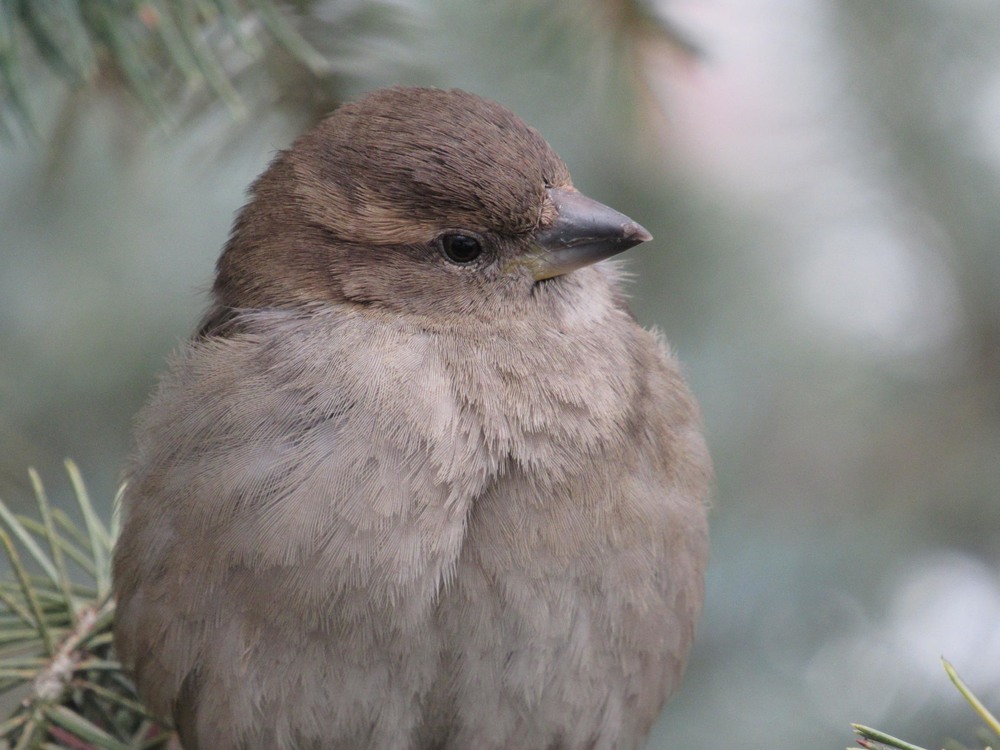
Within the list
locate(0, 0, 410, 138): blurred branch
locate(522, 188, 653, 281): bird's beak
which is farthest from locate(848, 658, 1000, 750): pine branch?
locate(0, 0, 410, 138): blurred branch

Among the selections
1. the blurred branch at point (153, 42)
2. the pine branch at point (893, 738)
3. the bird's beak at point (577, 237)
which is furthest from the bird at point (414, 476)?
the pine branch at point (893, 738)

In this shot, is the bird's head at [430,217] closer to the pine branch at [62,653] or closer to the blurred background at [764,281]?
the blurred background at [764,281]

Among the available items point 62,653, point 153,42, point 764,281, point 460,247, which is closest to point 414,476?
point 460,247

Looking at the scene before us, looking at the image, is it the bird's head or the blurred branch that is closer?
the blurred branch

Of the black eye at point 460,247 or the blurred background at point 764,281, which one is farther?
the blurred background at point 764,281

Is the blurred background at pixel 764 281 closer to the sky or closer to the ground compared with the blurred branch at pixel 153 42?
closer to the ground

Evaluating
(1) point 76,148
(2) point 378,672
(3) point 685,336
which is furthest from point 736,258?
(1) point 76,148

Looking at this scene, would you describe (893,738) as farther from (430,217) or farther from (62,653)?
(62,653)

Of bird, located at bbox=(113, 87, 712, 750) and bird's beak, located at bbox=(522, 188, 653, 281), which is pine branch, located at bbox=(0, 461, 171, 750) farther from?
bird's beak, located at bbox=(522, 188, 653, 281)
